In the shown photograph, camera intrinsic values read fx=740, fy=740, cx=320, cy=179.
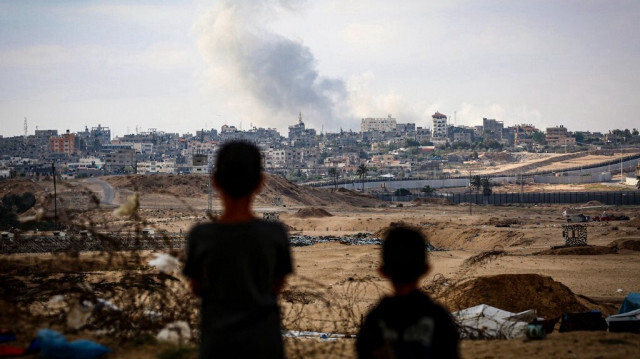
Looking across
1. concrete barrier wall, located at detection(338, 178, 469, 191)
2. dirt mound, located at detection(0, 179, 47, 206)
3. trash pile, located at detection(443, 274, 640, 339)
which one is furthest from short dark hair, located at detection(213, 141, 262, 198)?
concrete barrier wall, located at detection(338, 178, 469, 191)

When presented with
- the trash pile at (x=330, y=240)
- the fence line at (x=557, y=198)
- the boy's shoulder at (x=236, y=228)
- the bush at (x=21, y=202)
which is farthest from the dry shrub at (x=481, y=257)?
the fence line at (x=557, y=198)

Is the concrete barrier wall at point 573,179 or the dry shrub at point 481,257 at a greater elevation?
the concrete barrier wall at point 573,179

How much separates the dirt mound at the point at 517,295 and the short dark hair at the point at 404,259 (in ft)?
35.3

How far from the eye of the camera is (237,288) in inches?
137

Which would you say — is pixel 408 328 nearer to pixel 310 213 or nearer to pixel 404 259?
pixel 404 259

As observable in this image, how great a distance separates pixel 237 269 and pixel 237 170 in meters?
0.47

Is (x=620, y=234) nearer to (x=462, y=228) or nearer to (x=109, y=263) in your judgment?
(x=462, y=228)

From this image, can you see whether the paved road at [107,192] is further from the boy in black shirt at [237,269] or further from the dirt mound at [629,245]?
the boy in black shirt at [237,269]

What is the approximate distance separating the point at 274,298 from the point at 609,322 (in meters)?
8.76

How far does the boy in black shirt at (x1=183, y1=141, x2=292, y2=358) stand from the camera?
3439 millimetres

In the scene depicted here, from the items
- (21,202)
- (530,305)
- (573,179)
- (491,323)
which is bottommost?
(530,305)

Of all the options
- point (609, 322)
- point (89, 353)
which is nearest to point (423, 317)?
point (89, 353)

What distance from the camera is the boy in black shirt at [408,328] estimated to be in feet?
11.8

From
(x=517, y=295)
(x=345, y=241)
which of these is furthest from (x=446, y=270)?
(x=345, y=241)
